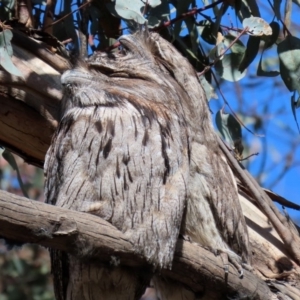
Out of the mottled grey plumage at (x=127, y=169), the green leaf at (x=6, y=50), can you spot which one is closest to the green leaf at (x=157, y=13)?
the mottled grey plumage at (x=127, y=169)

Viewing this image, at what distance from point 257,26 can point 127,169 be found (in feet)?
2.64

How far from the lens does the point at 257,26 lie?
9.85 ft

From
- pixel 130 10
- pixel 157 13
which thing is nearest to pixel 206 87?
pixel 157 13

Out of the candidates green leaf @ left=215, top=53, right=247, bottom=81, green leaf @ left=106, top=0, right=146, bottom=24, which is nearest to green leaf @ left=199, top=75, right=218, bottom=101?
green leaf @ left=215, top=53, right=247, bottom=81

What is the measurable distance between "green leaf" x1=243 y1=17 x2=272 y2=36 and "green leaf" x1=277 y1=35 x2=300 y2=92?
0.47 feet

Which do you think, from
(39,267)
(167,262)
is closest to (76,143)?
(167,262)

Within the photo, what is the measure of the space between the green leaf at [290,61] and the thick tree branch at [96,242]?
0.76 m

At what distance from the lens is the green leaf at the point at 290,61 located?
3.08 m

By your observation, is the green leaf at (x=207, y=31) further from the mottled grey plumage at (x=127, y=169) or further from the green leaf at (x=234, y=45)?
the mottled grey plumage at (x=127, y=169)

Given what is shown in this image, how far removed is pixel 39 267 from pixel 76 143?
2.70m

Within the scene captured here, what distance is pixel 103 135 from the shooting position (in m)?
2.63

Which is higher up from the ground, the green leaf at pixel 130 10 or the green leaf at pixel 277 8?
the green leaf at pixel 277 8

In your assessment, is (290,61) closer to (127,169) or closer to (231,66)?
(231,66)

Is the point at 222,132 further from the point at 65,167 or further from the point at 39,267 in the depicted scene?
the point at 39,267
